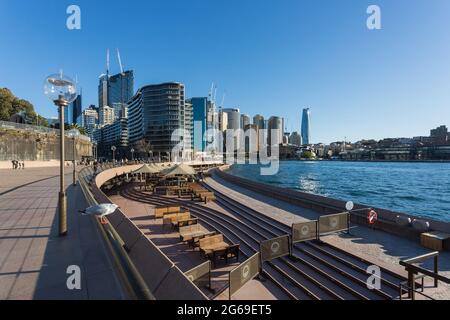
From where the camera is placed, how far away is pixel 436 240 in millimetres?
11266

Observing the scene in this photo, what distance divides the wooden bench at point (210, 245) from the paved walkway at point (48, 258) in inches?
200

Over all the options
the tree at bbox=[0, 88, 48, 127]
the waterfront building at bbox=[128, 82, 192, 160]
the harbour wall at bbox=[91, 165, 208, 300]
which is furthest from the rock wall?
the waterfront building at bbox=[128, 82, 192, 160]

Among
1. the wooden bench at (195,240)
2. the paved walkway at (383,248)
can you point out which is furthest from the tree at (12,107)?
the paved walkway at (383,248)

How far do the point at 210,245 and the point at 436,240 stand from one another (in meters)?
9.60

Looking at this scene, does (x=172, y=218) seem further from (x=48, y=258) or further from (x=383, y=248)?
(x=383, y=248)

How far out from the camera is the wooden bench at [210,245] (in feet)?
38.9

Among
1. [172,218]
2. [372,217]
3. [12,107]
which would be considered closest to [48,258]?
[172,218]

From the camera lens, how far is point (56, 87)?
677 cm

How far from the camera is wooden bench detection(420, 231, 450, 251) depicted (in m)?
11.2

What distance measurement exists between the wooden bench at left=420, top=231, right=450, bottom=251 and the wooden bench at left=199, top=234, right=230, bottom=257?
8561mm
